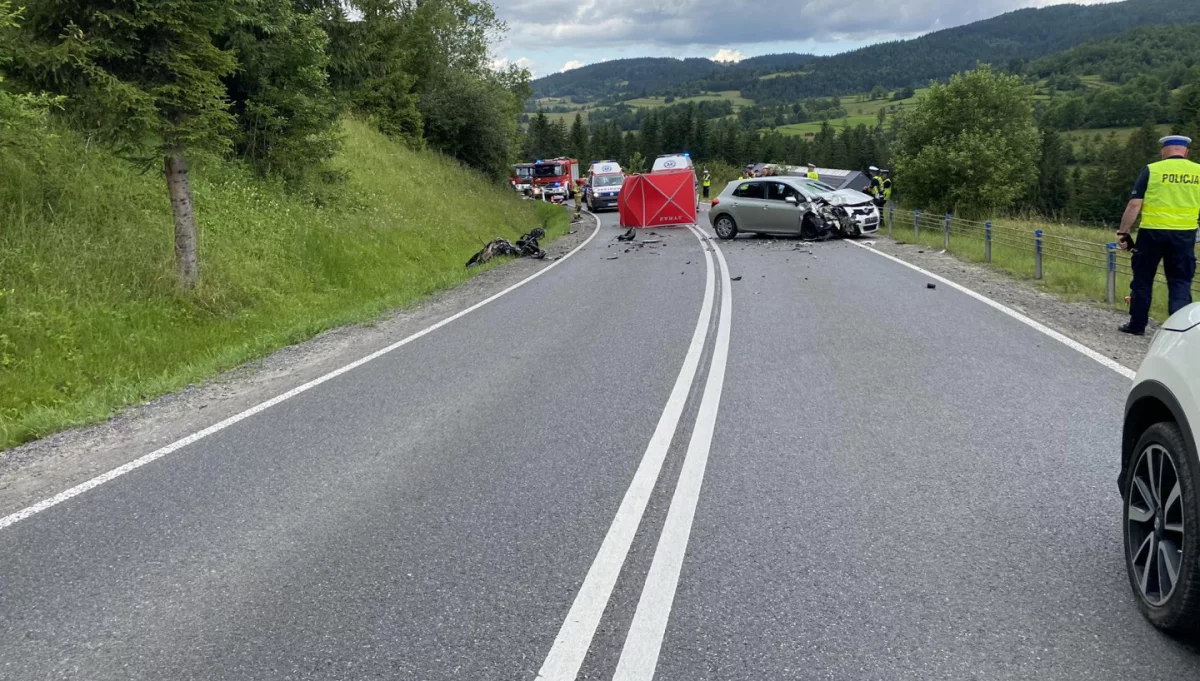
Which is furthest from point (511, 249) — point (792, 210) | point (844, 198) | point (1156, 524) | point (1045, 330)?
point (1156, 524)

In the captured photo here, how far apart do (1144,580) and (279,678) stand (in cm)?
331

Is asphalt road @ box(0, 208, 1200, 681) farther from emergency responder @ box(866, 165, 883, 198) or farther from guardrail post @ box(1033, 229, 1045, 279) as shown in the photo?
emergency responder @ box(866, 165, 883, 198)

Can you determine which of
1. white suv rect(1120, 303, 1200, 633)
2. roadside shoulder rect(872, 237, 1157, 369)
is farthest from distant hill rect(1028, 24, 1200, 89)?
white suv rect(1120, 303, 1200, 633)

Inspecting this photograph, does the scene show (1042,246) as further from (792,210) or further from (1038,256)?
(792,210)

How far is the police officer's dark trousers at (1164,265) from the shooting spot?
8773mm

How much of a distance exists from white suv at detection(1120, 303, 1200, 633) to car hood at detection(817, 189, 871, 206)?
19.3 metres

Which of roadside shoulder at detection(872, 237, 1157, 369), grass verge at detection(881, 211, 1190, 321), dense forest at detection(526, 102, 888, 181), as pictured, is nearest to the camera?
roadside shoulder at detection(872, 237, 1157, 369)

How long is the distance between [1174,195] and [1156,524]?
7.11 meters

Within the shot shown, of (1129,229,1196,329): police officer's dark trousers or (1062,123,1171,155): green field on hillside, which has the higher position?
(1062,123,1171,155): green field on hillside

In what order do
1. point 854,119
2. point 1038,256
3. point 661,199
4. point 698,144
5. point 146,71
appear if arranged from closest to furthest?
1. point 146,71
2. point 1038,256
3. point 661,199
4. point 698,144
5. point 854,119

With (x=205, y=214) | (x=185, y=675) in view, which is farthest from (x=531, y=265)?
(x=185, y=675)

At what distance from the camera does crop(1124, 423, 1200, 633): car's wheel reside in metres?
2.85

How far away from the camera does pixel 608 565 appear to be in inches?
151

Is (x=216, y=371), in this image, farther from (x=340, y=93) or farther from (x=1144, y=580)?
Result: (x=340, y=93)
